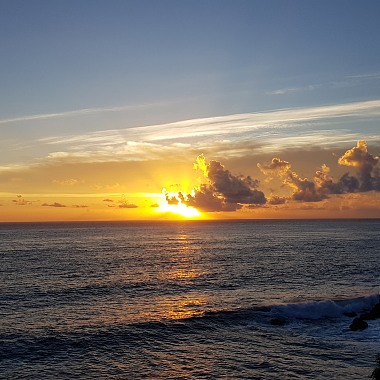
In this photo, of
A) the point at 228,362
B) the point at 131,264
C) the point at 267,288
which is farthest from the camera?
the point at 131,264

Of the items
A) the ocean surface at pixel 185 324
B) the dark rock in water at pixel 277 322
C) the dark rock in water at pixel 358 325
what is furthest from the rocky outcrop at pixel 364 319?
the dark rock in water at pixel 277 322

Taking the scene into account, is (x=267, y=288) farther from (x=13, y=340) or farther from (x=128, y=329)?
(x=13, y=340)

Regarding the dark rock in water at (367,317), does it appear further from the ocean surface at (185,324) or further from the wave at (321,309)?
the wave at (321,309)

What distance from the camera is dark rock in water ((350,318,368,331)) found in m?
47.2

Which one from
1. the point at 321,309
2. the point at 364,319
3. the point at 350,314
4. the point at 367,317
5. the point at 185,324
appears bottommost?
the point at 350,314

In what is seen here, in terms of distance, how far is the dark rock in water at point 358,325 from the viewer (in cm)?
4722

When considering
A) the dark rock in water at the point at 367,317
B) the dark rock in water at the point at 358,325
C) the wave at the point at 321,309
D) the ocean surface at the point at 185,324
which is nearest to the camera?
the ocean surface at the point at 185,324

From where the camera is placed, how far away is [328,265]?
9719 centimetres

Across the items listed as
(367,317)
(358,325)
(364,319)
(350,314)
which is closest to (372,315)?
(367,317)

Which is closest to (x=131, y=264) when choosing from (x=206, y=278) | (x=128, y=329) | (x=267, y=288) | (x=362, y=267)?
(x=206, y=278)

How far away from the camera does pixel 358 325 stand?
47406mm

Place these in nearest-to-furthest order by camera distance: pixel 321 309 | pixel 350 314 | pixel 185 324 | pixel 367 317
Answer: pixel 185 324
pixel 367 317
pixel 350 314
pixel 321 309

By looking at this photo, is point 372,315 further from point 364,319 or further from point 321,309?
point 321,309

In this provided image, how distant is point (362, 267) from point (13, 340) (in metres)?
73.5
